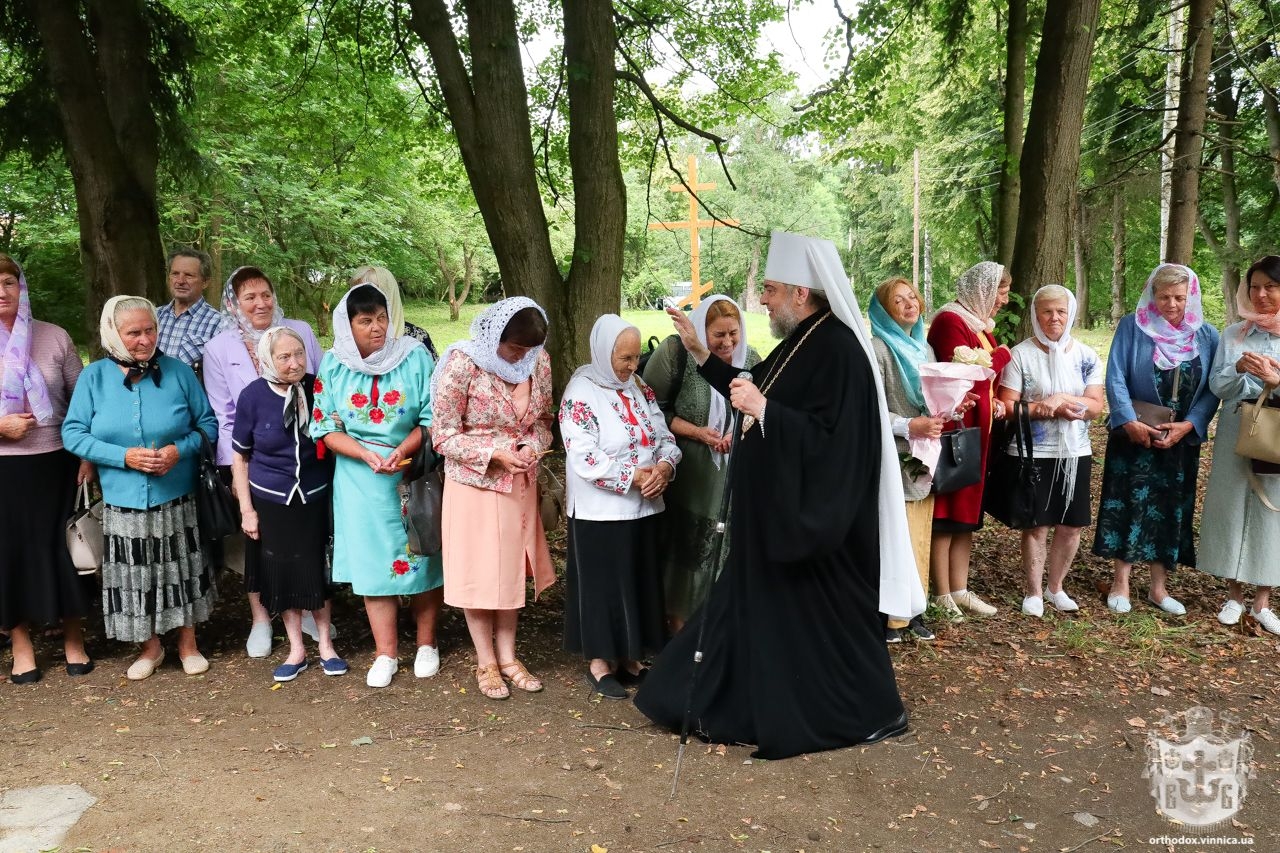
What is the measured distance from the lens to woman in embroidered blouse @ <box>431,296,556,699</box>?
416cm

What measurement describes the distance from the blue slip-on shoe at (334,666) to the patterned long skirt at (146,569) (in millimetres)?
697

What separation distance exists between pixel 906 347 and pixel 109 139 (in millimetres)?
5547

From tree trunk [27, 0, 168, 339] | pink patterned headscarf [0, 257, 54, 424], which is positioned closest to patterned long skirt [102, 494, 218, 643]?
pink patterned headscarf [0, 257, 54, 424]

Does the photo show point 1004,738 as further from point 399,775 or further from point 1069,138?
point 1069,138

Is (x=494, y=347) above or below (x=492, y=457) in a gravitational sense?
above

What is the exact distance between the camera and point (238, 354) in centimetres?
479

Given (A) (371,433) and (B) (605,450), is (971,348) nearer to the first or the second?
(B) (605,450)

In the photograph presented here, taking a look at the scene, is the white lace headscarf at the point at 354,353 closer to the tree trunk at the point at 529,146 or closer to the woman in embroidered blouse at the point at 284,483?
the woman in embroidered blouse at the point at 284,483

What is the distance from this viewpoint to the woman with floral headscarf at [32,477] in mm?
4457

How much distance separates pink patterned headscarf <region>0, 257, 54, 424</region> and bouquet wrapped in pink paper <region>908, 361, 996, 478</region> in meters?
4.26

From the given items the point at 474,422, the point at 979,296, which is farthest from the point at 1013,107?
the point at 474,422

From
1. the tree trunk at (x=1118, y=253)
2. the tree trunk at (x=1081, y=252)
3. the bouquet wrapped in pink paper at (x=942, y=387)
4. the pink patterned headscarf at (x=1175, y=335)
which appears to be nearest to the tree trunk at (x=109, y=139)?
the bouquet wrapped in pink paper at (x=942, y=387)

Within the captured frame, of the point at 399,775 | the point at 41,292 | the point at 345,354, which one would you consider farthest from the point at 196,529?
the point at 41,292

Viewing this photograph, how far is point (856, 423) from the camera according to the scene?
3555mm
